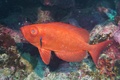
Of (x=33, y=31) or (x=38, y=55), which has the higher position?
(x=33, y=31)

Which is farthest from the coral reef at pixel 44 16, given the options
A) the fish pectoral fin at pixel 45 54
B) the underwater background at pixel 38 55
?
the fish pectoral fin at pixel 45 54

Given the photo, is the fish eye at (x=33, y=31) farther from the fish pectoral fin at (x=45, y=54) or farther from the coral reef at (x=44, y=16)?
the coral reef at (x=44, y=16)

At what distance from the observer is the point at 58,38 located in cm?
343

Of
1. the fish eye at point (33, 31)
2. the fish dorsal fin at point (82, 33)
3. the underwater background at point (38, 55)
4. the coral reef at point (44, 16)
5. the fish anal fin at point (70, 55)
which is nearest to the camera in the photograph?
the fish eye at point (33, 31)

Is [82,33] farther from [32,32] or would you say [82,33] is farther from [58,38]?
[32,32]

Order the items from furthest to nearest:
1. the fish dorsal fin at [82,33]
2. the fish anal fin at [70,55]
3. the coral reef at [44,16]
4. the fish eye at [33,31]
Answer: the coral reef at [44,16]
the fish anal fin at [70,55]
the fish dorsal fin at [82,33]
the fish eye at [33,31]

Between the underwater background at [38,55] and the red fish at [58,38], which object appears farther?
the underwater background at [38,55]

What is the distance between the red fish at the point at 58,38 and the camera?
11.2 ft

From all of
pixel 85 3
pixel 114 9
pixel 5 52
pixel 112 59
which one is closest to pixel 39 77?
pixel 5 52

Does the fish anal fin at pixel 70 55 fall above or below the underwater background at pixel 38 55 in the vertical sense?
above

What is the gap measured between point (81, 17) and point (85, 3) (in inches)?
43.0

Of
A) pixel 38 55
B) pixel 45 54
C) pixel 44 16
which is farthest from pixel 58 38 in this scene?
pixel 44 16

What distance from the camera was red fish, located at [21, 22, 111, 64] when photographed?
11.2ft

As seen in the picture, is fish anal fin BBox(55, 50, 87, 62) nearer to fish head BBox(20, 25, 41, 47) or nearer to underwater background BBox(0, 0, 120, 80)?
fish head BBox(20, 25, 41, 47)
